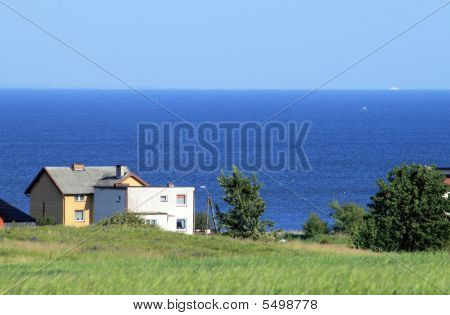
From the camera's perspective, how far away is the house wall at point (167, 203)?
2726 inches

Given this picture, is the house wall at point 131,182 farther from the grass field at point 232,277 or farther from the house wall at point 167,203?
the grass field at point 232,277

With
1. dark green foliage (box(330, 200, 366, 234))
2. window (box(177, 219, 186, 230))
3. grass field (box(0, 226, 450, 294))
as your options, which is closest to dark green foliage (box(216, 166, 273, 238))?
window (box(177, 219, 186, 230))

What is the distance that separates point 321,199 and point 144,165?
40.5 metres

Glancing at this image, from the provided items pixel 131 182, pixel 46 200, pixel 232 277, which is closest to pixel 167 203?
pixel 131 182

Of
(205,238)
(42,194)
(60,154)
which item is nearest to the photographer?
(205,238)

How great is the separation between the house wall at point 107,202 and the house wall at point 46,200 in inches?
118

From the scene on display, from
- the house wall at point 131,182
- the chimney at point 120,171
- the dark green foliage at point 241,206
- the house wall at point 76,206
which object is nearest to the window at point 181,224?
the house wall at point 131,182

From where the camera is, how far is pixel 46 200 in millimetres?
76375

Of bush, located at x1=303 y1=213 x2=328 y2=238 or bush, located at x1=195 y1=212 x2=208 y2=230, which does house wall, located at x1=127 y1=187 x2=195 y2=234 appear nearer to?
bush, located at x1=195 y1=212 x2=208 y2=230

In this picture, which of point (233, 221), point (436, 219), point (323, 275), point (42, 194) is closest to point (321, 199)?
point (42, 194)

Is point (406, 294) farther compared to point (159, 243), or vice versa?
point (159, 243)

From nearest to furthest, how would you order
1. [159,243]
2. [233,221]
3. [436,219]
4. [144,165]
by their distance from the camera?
[159,243], [436,219], [233,221], [144,165]

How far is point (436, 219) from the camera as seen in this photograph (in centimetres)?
4066
